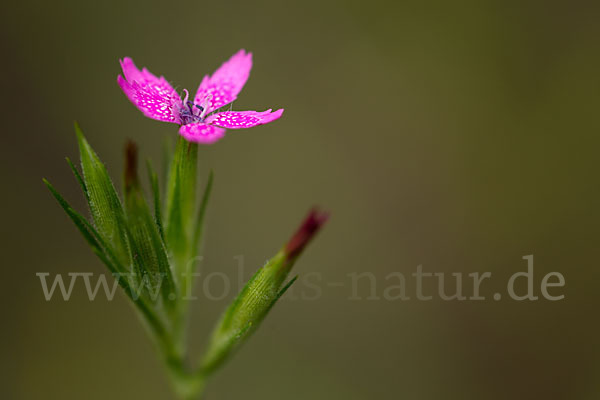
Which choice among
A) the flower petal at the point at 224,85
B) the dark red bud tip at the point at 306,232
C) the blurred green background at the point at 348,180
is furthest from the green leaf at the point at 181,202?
the blurred green background at the point at 348,180

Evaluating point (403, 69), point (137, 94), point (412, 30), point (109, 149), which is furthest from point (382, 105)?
point (137, 94)

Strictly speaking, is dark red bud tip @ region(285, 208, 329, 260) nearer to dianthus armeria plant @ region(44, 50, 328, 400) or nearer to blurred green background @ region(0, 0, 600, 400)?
dianthus armeria plant @ region(44, 50, 328, 400)

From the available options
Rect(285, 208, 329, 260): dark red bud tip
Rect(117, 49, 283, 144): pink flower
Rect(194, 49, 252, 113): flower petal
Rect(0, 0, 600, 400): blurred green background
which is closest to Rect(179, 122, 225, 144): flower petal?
Rect(117, 49, 283, 144): pink flower

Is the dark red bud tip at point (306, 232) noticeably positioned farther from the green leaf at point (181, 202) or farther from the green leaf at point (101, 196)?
the green leaf at point (101, 196)

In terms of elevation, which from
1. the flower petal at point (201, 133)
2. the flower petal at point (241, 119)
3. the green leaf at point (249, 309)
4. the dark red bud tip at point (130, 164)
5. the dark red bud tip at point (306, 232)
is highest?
the flower petal at point (241, 119)

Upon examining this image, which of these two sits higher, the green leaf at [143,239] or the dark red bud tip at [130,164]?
the dark red bud tip at [130,164]

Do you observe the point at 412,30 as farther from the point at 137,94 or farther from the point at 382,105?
the point at 137,94
